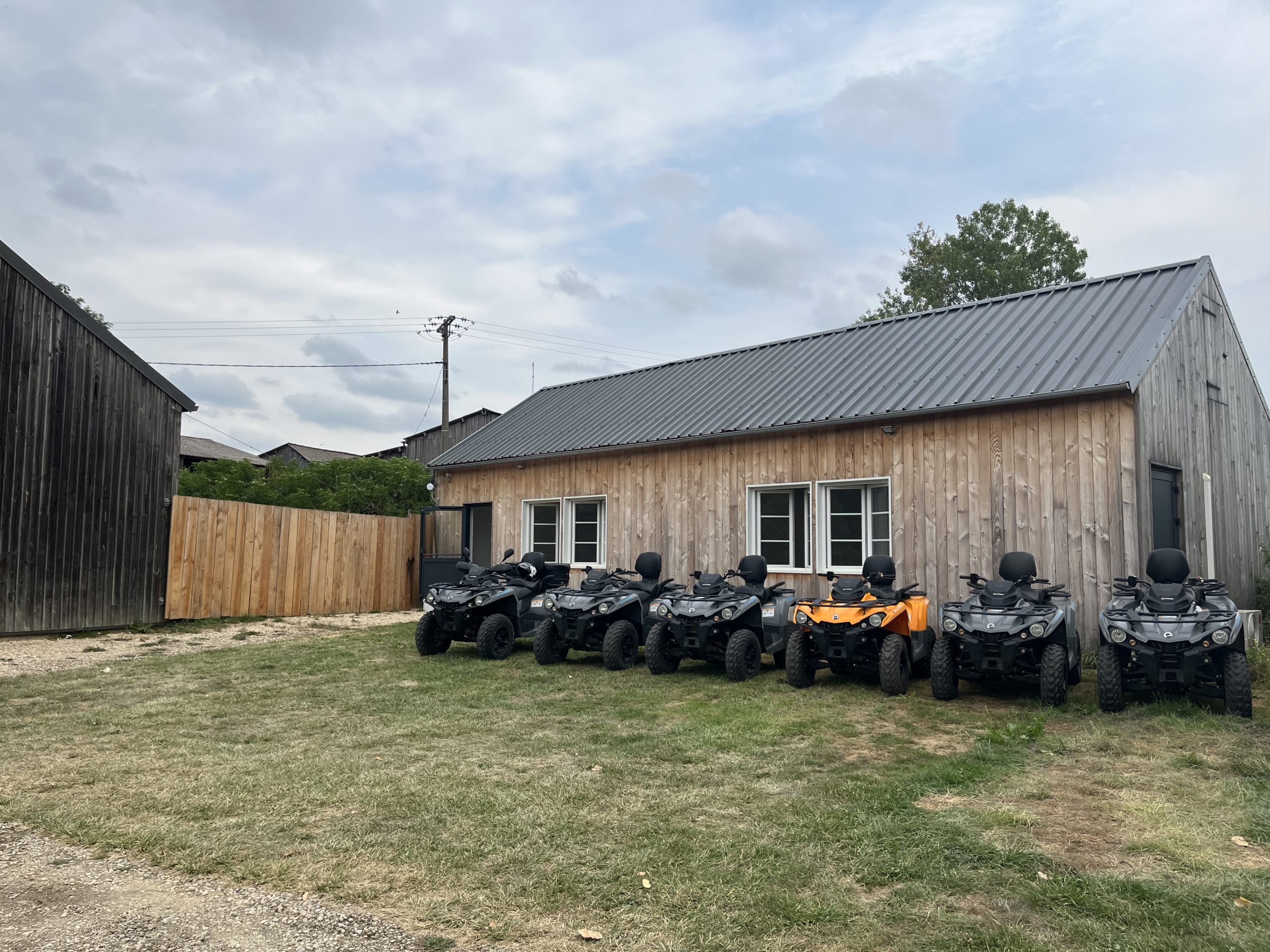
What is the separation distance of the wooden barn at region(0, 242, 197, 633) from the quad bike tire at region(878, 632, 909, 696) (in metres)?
10.1

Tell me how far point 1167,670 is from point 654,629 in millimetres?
4260

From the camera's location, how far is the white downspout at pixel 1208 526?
991cm

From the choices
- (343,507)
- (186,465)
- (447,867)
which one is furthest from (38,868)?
(186,465)

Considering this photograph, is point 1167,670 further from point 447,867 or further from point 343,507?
Result: point 343,507

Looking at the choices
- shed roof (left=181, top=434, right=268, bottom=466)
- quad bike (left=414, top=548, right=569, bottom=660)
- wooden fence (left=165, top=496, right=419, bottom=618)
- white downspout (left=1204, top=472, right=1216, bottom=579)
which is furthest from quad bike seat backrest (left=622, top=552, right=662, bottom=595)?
shed roof (left=181, top=434, right=268, bottom=466)

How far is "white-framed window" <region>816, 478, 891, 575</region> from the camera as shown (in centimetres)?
1016

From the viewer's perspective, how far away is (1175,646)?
6.12 meters

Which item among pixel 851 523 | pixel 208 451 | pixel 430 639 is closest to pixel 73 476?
pixel 430 639

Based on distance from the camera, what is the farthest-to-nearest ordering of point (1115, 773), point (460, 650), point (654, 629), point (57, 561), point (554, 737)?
point (57, 561), point (460, 650), point (654, 629), point (554, 737), point (1115, 773)

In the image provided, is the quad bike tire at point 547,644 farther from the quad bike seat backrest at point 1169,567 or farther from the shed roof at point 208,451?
the shed roof at point 208,451

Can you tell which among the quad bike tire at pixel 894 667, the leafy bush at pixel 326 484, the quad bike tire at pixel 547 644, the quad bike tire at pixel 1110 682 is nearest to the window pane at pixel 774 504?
the quad bike tire at pixel 547 644

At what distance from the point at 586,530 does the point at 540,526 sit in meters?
1.14

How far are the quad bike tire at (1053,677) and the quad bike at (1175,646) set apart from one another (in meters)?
0.27

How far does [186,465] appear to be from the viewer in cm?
2856
